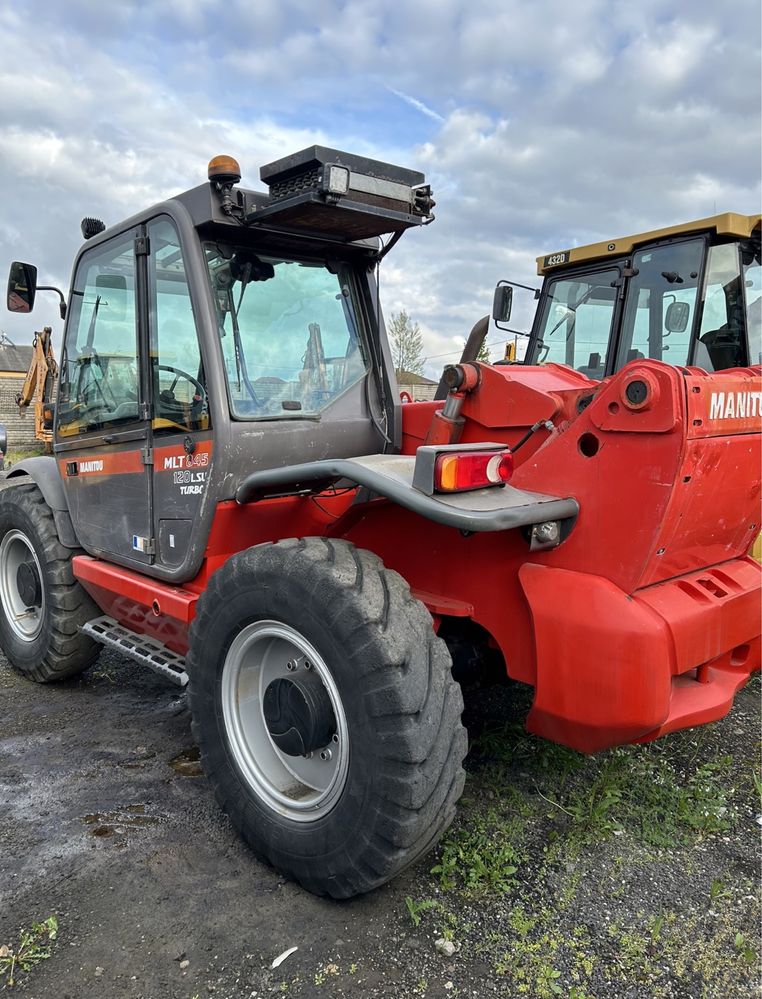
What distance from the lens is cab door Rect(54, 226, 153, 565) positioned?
3314 mm

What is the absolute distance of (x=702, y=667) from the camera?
2611 millimetres

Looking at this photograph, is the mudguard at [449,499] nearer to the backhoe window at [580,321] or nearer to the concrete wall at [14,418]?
the backhoe window at [580,321]

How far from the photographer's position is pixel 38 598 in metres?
4.26

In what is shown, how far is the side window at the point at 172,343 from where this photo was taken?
9.75ft

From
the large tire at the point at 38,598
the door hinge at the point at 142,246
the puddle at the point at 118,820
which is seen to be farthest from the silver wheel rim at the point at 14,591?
the door hinge at the point at 142,246

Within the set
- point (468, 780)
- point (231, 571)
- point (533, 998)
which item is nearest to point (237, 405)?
point (231, 571)

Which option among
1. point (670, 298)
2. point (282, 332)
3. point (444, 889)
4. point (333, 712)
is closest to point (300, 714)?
point (333, 712)

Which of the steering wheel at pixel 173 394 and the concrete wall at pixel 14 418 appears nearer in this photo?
the steering wheel at pixel 173 394

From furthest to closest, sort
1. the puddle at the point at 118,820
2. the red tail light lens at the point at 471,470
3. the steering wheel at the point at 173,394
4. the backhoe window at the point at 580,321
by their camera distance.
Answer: the backhoe window at the point at 580,321
the steering wheel at the point at 173,394
the puddle at the point at 118,820
the red tail light lens at the point at 471,470

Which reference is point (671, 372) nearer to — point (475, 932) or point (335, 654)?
point (335, 654)

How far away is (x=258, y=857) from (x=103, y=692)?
6.65ft

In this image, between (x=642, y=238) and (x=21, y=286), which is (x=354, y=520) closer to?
(x=21, y=286)

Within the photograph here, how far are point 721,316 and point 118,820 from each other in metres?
5.20

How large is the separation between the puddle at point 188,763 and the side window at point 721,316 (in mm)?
4488
